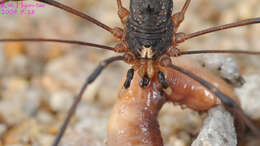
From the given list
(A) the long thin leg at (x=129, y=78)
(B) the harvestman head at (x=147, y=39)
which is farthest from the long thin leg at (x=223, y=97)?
(A) the long thin leg at (x=129, y=78)

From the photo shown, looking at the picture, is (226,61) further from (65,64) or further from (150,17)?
(65,64)

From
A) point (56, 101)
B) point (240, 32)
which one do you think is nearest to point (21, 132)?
point (56, 101)

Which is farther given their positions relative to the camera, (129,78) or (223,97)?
(129,78)

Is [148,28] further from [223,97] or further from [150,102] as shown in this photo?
[223,97]

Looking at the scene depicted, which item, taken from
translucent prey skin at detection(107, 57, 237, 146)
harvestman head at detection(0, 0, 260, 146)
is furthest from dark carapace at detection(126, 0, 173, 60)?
translucent prey skin at detection(107, 57, 237, 146)

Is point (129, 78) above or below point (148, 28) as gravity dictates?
below

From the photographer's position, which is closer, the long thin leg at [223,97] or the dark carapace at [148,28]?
the long thin leg at [223,97]

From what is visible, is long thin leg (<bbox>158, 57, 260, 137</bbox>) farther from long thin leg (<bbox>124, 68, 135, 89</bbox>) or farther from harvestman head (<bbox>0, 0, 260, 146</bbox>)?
long thin leg (<bbox>124, 68, 135, 89</bbox>)

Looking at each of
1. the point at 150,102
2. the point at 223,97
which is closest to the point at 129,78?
the point at 150,102

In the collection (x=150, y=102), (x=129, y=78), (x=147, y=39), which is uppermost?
(x=147, y=39)

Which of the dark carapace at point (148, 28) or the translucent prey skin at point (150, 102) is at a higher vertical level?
the dark carapace at point (148, 28)

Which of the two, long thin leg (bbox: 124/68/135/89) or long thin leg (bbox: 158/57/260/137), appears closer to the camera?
long thin leg (bbox: 158/57/260/137)

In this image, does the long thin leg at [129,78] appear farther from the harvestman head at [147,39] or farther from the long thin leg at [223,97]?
the long thin leg at [223,97]
